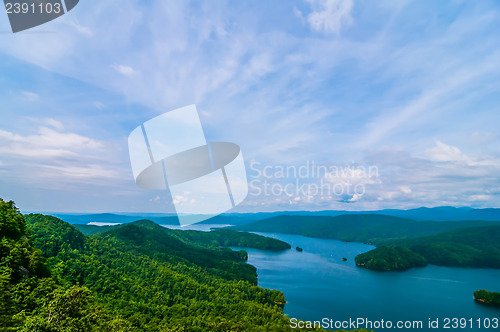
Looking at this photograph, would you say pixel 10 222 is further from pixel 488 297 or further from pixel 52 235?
pixel 488 297

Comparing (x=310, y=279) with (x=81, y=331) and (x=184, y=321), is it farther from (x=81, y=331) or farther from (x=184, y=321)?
(x=81, y=331)

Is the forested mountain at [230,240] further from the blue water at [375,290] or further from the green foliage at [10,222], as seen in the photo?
the green foliage at [10,222]

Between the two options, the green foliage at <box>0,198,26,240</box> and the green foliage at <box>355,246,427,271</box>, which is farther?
the green foliage at <box>355,246,427,271</box>

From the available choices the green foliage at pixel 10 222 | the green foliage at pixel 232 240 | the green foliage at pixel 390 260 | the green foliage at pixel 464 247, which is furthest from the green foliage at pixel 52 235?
the green foliage at pixel 464 247

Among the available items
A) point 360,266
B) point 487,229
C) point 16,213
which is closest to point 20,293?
point 16,213

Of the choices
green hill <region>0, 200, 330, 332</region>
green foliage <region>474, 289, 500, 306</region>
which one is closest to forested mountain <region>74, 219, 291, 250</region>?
green hill <region>0, 200, 330, 332</region>

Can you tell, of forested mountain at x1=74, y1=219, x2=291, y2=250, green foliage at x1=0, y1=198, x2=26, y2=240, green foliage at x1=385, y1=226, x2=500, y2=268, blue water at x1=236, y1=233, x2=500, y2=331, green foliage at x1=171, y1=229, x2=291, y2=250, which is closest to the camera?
green foliage at x1=0, y1=198, x2=26, y2=240

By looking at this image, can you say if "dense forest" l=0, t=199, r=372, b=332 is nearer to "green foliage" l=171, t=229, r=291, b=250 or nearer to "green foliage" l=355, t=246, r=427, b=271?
"green foliage" l=355, t=246, r=427, b=271
